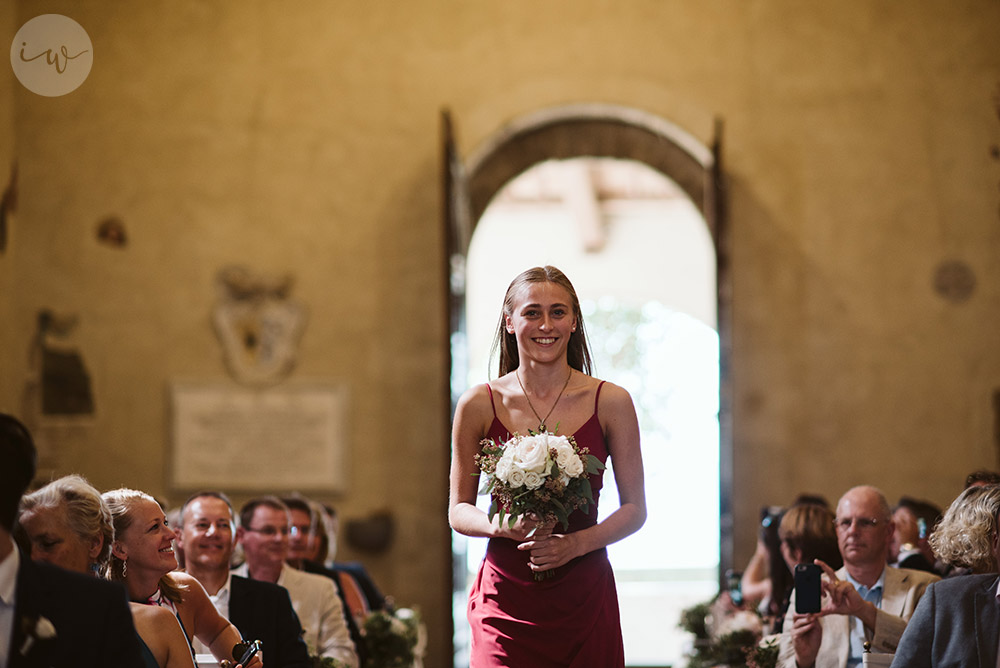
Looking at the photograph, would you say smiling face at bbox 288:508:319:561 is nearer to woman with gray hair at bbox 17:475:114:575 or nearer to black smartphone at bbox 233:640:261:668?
black smartphone at bbox 233:640:261:668

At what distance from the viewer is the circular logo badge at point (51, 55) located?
9438 millimetres

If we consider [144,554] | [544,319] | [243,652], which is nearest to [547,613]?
[544,319]

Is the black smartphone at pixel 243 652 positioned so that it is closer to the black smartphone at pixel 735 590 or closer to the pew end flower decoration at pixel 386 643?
the pew end flower decoration at pixel 386 643

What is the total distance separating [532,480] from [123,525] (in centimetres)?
138

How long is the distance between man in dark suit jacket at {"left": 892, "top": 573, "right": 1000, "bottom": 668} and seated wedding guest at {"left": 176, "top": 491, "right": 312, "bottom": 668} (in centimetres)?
237

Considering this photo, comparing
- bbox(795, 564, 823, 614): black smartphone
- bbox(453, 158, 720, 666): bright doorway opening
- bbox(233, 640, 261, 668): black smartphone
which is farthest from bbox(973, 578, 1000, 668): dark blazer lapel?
bbox(453, 158, 720, 666): bright doorway opening

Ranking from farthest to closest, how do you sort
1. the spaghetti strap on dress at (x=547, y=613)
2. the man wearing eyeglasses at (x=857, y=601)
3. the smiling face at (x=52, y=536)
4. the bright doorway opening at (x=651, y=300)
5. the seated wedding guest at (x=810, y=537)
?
the bright doorway opening at (x=651, y=300) < the seated wedding guest at (x=810, y=537) < the man wearing eyeglasses at (x=857, y=601) < the spaghetti strap on dress at (x=547, y=613) < the smiling face at (x=52, y=536)

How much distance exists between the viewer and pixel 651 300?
68.6ft

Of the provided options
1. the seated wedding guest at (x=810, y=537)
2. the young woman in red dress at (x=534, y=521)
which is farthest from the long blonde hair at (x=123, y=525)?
the seated wedding guest at (x=810, y=537)

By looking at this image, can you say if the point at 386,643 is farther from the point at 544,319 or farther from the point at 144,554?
the point at 544,319

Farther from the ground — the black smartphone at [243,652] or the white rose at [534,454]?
the white rose at [534,454]

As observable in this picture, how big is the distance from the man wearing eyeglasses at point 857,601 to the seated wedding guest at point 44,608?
2.50 m

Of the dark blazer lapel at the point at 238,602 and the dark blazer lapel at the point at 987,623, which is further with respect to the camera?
the dark blazer lapel at the point at 238,602

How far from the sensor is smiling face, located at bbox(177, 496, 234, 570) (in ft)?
15.6
